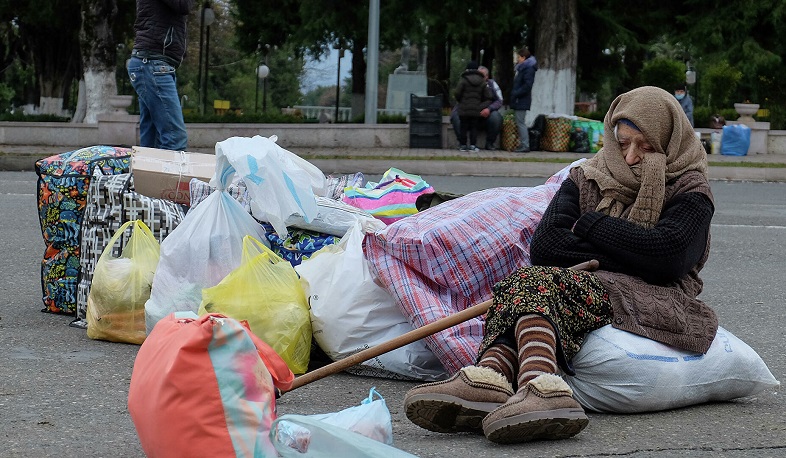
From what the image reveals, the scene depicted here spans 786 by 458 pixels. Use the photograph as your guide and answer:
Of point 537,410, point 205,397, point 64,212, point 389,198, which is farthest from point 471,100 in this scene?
point 205,397

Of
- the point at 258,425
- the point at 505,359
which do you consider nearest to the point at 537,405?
the point at 505,359

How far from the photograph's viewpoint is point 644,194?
378 centimetres

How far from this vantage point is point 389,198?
5465 mm

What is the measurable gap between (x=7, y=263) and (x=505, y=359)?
427 cm

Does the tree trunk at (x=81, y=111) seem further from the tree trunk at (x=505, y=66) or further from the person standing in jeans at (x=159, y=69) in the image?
the person standing in jeans at (x=159, y=69)

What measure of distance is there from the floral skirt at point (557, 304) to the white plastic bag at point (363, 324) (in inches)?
25.6

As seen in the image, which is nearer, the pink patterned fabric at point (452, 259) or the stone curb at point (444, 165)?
the pink patterned fabric at point (452, 259)

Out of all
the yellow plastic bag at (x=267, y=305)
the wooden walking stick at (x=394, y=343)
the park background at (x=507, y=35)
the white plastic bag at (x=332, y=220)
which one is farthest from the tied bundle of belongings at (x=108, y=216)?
the park background at (x=507, y=35)

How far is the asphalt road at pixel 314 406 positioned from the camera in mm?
3230

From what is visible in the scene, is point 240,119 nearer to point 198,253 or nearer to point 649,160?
point 198,253

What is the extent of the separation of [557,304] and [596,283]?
23 centimetres

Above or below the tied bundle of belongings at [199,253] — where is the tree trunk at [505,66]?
above

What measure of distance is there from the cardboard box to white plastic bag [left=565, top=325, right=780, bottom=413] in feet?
7.89

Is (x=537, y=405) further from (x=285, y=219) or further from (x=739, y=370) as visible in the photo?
(x=285, y=219)
